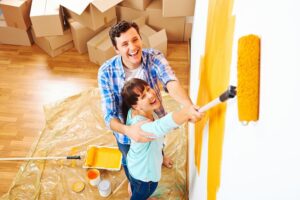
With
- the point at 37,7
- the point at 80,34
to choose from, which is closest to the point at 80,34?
the point at 80,34

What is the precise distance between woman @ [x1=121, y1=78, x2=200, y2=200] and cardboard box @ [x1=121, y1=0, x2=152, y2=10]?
1.55 metres

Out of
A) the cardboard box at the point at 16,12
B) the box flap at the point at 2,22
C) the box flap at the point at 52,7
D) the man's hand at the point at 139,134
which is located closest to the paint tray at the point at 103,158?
the man's hand at the point at 139,134

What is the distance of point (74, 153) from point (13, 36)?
156cm

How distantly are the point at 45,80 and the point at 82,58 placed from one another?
0.43 m

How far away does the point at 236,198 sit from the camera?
0.70 meters

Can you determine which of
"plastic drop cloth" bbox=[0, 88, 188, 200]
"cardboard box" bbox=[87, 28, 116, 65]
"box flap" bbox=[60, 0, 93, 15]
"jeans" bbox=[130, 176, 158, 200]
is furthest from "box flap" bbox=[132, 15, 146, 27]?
"jeans" bbox=[130, 176, 158, 200]

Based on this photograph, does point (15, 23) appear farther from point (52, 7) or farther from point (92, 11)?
point (92, 11)

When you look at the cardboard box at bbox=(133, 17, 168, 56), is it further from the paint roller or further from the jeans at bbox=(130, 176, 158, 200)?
the paint roller

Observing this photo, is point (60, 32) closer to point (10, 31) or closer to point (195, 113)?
point (10, 31)

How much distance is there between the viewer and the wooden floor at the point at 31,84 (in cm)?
213

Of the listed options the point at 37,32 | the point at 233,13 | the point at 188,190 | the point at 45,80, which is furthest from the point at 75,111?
the point at 233,13

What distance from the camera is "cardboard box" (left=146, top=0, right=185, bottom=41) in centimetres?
265

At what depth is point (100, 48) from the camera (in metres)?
2.50

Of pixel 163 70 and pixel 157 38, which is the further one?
pixel 157 38
